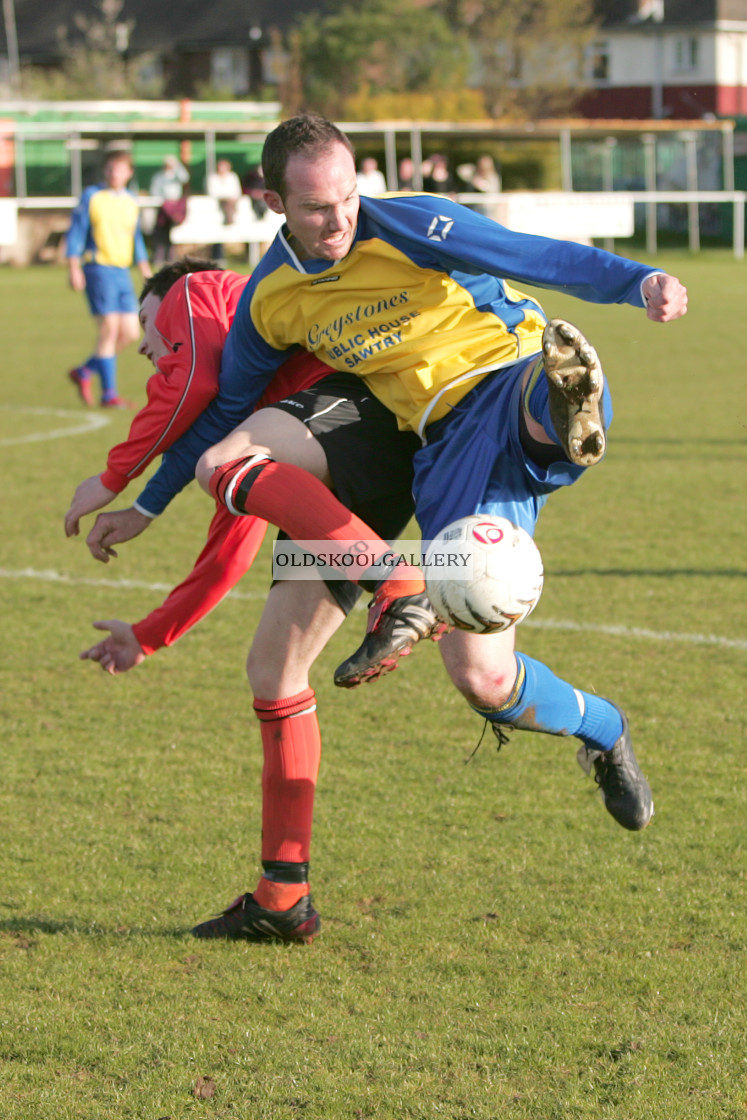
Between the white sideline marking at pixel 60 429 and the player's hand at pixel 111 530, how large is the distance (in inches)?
263

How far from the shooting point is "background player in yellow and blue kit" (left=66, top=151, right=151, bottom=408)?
11.6 m

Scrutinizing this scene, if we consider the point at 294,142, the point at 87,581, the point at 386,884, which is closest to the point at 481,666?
the point at 386,884

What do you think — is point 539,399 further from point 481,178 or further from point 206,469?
point 481,178

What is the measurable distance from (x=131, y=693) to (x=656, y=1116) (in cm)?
297

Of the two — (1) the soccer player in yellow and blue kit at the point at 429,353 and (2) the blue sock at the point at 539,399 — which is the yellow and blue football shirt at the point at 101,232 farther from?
(2) the blue sock at the point at 539,399

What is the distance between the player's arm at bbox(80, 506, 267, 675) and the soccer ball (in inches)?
33.0

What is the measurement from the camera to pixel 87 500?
138 inches

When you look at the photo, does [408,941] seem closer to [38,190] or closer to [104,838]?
[104,838]

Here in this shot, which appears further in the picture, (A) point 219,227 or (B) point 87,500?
(A) point 219,227

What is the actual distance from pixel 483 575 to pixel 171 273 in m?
1.53

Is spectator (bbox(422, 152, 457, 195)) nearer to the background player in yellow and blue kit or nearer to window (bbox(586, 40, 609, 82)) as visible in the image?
the background player in yellow and blue kit

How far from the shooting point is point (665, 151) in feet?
111

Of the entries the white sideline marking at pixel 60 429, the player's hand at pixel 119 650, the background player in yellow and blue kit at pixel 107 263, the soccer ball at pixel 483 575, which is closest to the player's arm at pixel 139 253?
the background player in yellow and blue kit at pixel 107 263

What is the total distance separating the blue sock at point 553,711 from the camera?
3283 millimetres
